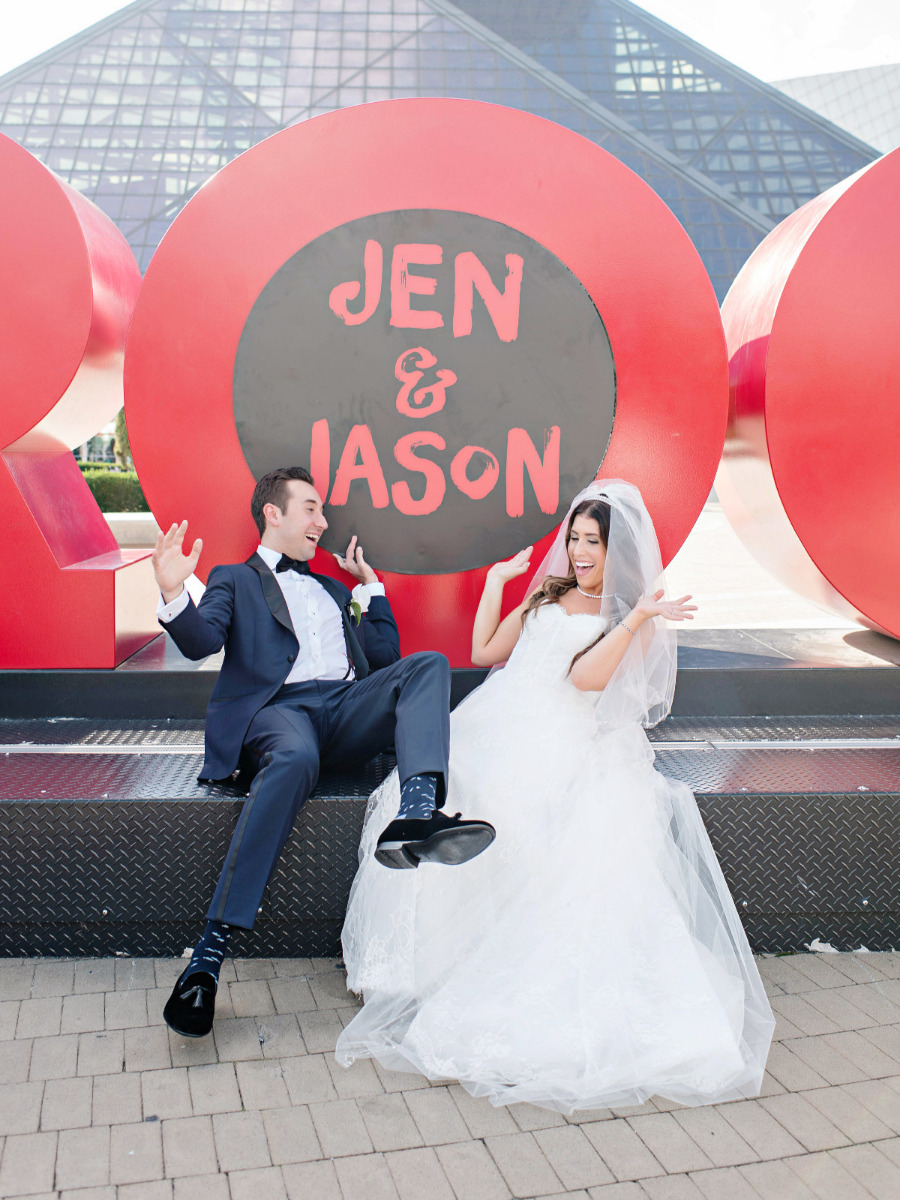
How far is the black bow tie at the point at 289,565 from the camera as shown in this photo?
320cm

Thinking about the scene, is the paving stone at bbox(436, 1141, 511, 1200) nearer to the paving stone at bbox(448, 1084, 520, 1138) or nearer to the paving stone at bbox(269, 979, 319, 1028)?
the paving stone at bbox(448, 1084, 520, 1138)

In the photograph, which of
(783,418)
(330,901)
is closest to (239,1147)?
(330,901)

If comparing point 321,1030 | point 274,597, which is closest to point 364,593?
point 274,597

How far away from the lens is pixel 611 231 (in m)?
3.55

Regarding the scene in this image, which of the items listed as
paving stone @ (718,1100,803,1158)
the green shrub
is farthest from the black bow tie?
the green shrub

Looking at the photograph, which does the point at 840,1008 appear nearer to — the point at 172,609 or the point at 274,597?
the point at 274,597

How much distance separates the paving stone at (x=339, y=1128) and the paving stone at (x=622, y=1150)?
0.51 m

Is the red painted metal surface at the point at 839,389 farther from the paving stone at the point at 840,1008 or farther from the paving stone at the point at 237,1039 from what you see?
the paving stone at the point at 237,1039

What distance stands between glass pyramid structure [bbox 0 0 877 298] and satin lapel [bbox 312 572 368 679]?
2598 centimetres

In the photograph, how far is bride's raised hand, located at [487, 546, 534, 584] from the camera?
Result: 3.32 meters

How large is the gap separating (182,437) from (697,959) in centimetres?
258

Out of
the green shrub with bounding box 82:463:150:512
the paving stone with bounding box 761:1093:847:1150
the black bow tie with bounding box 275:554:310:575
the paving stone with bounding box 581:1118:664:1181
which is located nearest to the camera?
the paving stone with bounding box 581:1118:664:1181

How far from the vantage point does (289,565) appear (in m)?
3.21

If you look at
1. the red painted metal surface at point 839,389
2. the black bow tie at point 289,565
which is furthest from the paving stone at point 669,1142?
the red painted metal surface at point 839,389
